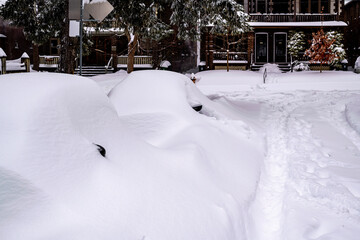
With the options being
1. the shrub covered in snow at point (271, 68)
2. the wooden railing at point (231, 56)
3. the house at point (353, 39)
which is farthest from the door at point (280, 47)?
the house at point (353, 39)

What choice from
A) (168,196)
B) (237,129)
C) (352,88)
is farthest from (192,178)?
(352,88)

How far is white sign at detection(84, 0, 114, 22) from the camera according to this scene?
8008mm

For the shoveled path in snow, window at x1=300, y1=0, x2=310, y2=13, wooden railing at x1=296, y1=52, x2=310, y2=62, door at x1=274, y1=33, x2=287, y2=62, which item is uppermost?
window at x1=300, y1=0, x2=310, y2=13

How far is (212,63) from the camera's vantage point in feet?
99.6

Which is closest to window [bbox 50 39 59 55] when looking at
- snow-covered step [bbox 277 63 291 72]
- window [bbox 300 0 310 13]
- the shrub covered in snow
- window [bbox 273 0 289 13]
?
Answer: the shrub covered in snow

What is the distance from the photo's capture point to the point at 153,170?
3.50 metres

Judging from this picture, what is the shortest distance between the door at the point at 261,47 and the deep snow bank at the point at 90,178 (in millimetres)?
30995

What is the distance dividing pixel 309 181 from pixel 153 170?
9.65ft

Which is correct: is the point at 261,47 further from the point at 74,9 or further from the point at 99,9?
the point at 74,9

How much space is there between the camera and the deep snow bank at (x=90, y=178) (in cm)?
233

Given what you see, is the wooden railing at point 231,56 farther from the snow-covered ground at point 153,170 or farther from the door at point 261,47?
the snow-covered ground at point 153,170

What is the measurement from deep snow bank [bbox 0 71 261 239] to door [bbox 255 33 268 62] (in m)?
31.0

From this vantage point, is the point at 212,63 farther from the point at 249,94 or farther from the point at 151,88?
the point at 151,88

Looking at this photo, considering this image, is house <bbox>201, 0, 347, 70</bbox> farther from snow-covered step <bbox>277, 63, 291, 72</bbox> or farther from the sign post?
the sign post
